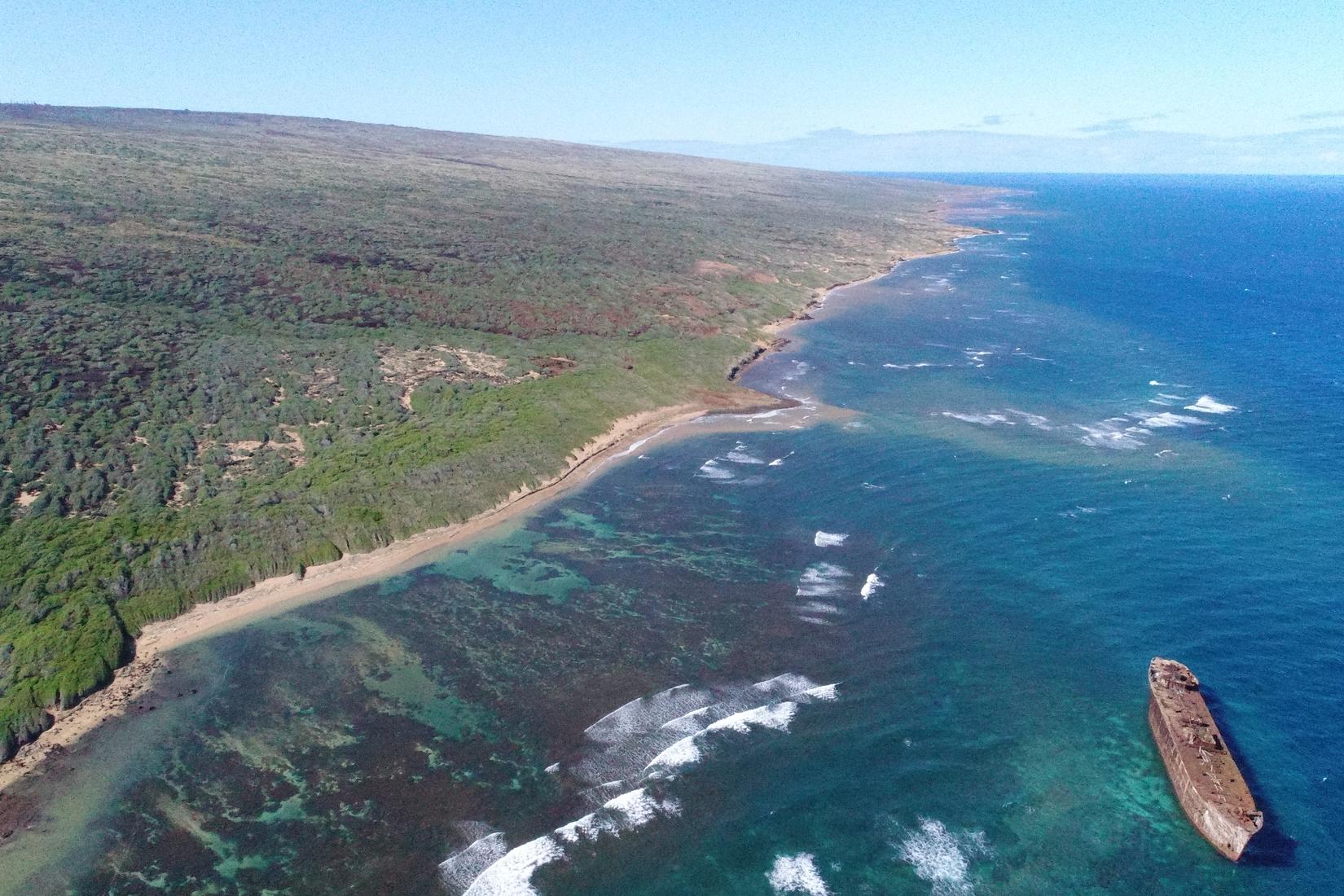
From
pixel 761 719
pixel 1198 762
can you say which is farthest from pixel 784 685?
pixel 1198 762

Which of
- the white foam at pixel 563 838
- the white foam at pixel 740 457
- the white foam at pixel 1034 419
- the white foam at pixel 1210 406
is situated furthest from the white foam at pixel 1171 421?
the white foam at pixel 563 838

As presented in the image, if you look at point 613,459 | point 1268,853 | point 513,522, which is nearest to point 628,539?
point 513,522

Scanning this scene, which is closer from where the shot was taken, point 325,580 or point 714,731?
point 714,731

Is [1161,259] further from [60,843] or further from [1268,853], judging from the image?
[60,843]

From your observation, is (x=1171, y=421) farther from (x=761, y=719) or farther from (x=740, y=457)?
(x=761, y=719)

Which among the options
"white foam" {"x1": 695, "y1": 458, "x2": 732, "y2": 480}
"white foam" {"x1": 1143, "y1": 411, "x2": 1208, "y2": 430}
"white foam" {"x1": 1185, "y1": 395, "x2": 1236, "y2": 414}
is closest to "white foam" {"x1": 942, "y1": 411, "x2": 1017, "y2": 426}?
"white foam" {"x1": 1143, "y1": 411, "x2": 1208, "y2": 430}

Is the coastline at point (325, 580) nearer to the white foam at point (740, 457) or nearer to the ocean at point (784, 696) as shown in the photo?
the ocean at point (784, 696)
